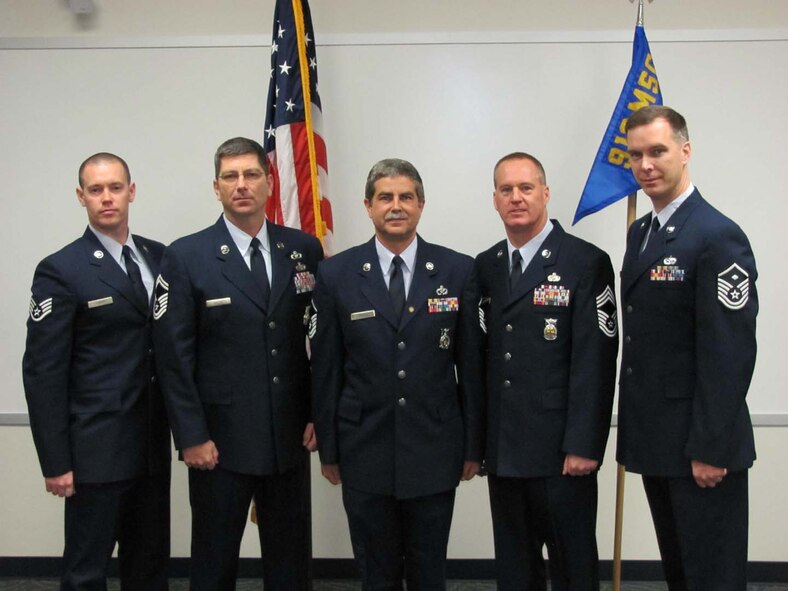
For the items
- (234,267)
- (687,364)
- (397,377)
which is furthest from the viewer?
(234,267)

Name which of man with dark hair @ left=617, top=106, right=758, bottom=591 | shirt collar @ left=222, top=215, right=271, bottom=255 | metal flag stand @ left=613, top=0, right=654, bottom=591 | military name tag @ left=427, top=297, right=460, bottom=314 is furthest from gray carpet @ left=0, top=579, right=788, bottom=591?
shirt collar @ left=222, top=215, right=271, bottom=255

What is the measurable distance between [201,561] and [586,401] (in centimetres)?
132

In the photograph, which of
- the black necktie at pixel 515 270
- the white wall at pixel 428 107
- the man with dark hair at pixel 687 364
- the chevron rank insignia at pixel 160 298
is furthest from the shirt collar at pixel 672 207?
the chevron rank insignia at pixel 160 298

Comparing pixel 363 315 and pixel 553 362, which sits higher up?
pixel 363 315

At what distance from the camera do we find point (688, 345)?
6.75 feet

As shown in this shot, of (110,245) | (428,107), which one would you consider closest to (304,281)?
(110,245)

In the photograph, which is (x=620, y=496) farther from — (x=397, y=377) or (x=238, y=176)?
(x=238, y=176)

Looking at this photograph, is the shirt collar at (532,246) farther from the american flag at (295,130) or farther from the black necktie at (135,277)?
the black necktie at (135,277)

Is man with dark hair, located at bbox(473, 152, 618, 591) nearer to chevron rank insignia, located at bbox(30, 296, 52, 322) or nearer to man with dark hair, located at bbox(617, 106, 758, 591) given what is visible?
man with dark hair, located at bbox(617, 106, 758, 591)

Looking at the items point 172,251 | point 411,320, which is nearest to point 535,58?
point 411,320

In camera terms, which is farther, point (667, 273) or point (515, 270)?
point (515, 270)

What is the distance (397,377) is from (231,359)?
0.53m

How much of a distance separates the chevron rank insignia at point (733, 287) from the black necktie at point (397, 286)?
2.99 feet

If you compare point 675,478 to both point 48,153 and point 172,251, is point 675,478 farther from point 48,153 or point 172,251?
point 48,153
